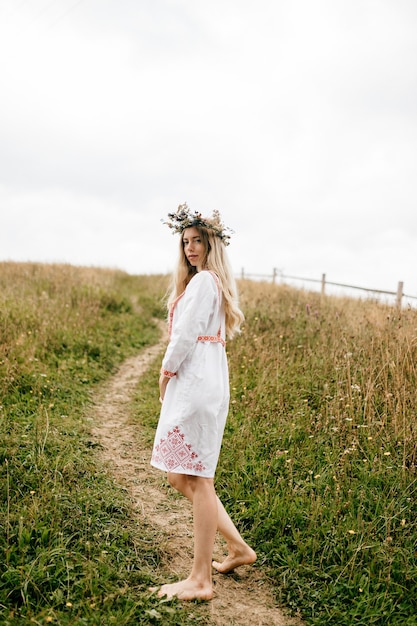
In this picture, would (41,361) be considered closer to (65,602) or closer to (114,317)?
(114,317)

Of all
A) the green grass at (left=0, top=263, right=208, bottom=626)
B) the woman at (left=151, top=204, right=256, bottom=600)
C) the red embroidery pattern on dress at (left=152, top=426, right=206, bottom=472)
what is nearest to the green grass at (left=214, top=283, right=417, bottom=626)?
the woman at (left=151, top=204, right=256, bottom=600)

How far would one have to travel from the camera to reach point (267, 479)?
432 cm

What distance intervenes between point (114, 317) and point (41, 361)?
12.2 feet

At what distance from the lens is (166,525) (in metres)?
3.88

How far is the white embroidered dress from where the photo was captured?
2859 mm

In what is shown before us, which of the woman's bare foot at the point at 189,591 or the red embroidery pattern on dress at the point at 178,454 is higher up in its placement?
the red embroidery pattern on dress at the point at 178,454

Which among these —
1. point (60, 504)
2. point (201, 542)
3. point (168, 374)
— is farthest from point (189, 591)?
point (168, 374)

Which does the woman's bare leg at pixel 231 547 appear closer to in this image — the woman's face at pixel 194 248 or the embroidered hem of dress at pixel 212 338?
the embroidered hem of dress at pixel 212 338

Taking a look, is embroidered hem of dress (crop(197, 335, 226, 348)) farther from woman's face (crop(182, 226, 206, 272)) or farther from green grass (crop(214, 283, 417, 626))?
green grass (crop(214, 283, 417, 626))

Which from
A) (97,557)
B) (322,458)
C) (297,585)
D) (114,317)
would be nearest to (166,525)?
(97,557)

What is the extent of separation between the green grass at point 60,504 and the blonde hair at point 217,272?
5.60ft

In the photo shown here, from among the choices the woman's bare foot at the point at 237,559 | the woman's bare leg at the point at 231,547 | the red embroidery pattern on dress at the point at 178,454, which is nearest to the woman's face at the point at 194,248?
the red embroidery pattern on dress at the point at 178,454

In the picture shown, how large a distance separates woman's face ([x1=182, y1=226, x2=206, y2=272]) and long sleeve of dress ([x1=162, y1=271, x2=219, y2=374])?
1.02 feet

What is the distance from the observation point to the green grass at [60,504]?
110 inches
